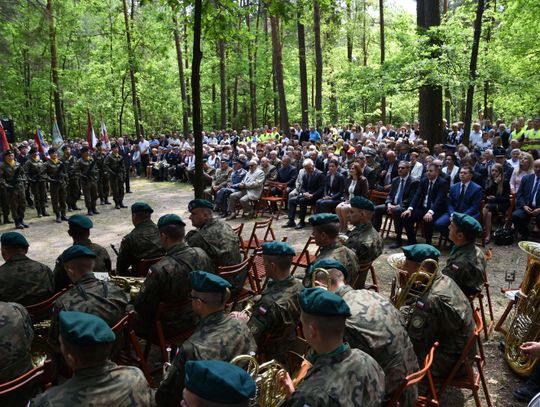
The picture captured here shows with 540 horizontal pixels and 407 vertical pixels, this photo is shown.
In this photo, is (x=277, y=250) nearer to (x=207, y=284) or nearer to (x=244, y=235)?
(x=207, y=284)

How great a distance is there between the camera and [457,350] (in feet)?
13.4

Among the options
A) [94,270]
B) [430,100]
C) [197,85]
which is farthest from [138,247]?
[430,100]

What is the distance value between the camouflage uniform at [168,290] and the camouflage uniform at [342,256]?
152 centimetres

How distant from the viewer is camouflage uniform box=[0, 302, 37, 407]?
362 cm

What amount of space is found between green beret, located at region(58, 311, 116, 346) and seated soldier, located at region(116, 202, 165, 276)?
3.68m

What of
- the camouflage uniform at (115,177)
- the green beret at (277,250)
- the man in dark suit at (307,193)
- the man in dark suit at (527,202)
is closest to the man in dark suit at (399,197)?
the man in dark suit at (307,193)

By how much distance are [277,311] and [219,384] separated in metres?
2.09

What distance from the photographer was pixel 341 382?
2621 mm

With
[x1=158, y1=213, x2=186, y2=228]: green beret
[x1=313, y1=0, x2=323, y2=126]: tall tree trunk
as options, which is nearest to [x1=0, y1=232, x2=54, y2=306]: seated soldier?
[x1=158, y1=213, x2=186, y2=228]: green beret

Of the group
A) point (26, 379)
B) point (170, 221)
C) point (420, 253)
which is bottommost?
point (26, 379)

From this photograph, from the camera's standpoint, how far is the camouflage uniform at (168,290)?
4863 mm

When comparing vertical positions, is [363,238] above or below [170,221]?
below

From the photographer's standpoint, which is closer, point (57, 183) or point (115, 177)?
point (57, 183)

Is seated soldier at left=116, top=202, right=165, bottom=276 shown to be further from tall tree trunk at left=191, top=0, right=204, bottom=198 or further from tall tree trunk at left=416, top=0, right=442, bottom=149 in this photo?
tall tree trunk at left=416, top=0, right=442, bottom=149
